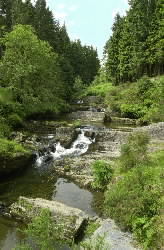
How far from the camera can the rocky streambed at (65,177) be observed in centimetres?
1352

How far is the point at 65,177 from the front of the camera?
2080cm

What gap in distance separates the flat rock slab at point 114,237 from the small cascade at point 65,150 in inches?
454

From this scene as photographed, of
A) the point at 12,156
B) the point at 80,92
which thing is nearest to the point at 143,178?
the point at 12,156

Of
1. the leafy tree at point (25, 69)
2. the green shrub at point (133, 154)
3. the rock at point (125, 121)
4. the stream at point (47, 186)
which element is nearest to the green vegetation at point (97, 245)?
the stream at point (47, 186)

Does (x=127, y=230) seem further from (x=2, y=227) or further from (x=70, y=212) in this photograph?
(x=2, y=227)

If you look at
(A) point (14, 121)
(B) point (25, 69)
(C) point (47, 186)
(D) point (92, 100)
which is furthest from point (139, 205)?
(D) point (92, 100)

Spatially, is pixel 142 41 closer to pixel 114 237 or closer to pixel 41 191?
pixel 41 191

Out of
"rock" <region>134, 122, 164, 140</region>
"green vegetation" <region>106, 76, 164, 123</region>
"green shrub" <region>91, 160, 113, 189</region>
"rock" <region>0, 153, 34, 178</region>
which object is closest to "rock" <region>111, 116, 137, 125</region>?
"green vegetation" <region>106, 76, 164, 123</region>

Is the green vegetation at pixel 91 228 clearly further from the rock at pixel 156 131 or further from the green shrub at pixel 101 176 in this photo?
the rock at pixel 156 131

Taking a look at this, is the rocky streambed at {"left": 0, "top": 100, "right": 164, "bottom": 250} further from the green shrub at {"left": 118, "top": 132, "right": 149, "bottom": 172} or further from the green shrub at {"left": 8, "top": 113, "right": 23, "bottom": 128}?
the green shrub at {"left": 118, "top": 132, "right": 149, "bottom": 172}

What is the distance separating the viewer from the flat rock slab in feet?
36.2

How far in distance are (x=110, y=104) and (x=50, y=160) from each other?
23.2m

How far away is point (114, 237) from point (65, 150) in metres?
15.6

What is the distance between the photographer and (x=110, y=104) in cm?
4588
